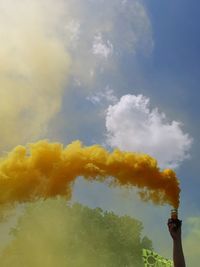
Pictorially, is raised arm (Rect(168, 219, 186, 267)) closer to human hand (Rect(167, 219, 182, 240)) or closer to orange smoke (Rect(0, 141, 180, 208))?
human hand (Rect(167, 219, 182, 240))

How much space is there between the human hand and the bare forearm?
0.08 metres

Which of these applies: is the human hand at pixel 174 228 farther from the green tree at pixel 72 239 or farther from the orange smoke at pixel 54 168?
the green tree at pixel 72 239

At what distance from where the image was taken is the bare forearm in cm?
644

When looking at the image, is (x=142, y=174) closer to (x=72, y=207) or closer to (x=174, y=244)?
(x=174, y=244)

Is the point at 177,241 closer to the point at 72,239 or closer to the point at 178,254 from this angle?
the point at 178,254

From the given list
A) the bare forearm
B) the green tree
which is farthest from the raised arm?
the green tree

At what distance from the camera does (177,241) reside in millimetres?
6824

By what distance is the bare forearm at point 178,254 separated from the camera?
6441 millimetres

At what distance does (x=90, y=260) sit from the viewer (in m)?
52.9

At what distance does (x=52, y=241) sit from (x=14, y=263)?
551 centimetres

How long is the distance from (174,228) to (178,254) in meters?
0.44

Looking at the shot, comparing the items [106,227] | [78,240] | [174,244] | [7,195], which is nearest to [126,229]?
[106,227]

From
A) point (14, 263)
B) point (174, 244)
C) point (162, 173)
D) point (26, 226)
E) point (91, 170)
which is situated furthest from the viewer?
point (26, 226)

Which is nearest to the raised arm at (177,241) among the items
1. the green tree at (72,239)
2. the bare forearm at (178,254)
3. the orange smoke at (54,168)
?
the bare forearm at (178,254)
